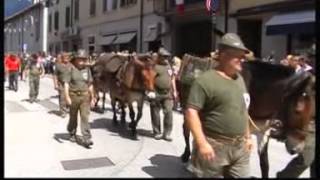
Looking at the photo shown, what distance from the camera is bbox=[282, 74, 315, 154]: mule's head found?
Answer: 88.4 inches

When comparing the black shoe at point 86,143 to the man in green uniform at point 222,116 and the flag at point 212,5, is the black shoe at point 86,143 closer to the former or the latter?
the man in green uniform at point 222,116

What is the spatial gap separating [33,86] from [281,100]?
3.15ft

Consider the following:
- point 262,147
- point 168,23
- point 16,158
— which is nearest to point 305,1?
point 168,23

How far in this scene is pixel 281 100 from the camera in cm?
237

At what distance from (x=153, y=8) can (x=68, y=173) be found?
713 mm

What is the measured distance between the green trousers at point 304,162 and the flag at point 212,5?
566 millimetres

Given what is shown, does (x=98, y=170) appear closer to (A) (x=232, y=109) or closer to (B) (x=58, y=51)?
(B) (x=58, y=51)

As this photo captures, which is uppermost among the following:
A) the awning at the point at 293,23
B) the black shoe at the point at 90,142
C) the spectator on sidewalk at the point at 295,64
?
the awning at the point at 293,23

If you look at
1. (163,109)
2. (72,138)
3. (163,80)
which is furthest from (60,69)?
(163,109)

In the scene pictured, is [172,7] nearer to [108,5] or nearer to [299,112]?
[108,5]

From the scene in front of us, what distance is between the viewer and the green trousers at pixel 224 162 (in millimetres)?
2385

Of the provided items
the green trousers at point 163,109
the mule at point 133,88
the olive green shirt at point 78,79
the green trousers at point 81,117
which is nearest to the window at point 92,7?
the green trousers at point 81,117

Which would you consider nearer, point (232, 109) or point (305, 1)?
point (305, 1)

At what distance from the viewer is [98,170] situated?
80.3 inches
